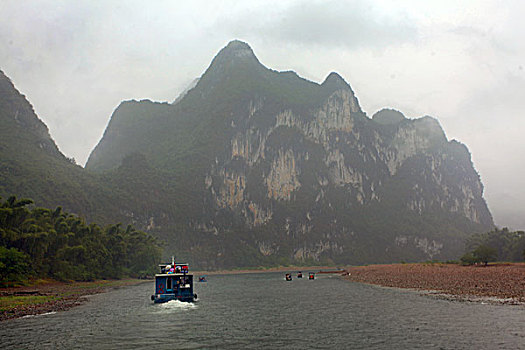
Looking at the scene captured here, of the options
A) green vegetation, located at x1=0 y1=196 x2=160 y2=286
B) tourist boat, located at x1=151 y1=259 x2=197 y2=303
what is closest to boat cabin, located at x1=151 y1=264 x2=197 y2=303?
tourist boat, located at x1=151 y1=259 x2=197 y2=303

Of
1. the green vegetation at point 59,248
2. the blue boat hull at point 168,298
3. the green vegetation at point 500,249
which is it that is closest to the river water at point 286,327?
the blue boat hull at point 168,298

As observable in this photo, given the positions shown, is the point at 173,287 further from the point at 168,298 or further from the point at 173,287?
the point at 168,298

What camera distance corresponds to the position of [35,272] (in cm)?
7644

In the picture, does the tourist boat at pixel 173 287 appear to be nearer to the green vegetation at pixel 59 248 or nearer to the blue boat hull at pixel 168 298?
the blue boat hull at pixel 168 298

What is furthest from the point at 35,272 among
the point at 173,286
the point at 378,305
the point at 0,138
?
the point at 0,138

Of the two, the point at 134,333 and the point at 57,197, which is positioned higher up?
the point at 57,197

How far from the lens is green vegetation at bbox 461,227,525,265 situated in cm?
9850

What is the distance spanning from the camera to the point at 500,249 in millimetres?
132375

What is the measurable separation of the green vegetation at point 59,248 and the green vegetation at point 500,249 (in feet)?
284

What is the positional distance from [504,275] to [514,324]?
42.0 meters

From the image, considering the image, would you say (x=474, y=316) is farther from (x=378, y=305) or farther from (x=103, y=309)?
(x=103, y=309)

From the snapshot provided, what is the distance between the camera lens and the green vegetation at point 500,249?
98.5m

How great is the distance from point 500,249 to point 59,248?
121 metres

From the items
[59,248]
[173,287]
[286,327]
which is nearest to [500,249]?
[173,287]
